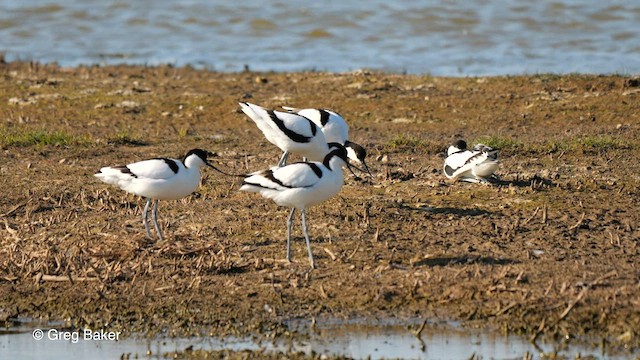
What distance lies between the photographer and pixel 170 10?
916 inches

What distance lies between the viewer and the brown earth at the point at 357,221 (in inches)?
291

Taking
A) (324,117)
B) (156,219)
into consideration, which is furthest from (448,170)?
(156,219)

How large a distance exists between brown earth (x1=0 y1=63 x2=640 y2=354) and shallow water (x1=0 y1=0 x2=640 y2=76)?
4.12 metres

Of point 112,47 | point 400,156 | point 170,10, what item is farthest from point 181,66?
point 400,156

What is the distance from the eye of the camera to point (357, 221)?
891 cm

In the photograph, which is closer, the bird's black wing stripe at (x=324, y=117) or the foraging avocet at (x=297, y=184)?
the foraging avocet at (x=297, y=184)

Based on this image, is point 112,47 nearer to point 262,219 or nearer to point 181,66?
point 181,66

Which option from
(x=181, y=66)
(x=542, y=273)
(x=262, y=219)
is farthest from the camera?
(x=181, y=66)

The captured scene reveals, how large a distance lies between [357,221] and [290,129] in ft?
4.07

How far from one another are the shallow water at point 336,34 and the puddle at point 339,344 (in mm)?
10003

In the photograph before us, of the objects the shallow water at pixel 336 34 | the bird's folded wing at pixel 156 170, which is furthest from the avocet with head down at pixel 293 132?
the shallow water at pixel 336 34

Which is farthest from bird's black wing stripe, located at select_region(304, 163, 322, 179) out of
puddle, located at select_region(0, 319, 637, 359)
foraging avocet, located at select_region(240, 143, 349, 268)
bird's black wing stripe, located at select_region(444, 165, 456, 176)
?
bird's black wing stripe, located at select_region(444, 165, 456, 176)

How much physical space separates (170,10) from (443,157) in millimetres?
13086

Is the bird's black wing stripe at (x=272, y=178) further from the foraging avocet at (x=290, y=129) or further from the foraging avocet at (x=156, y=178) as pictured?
the foraging avocet at (x=290, y=129)
